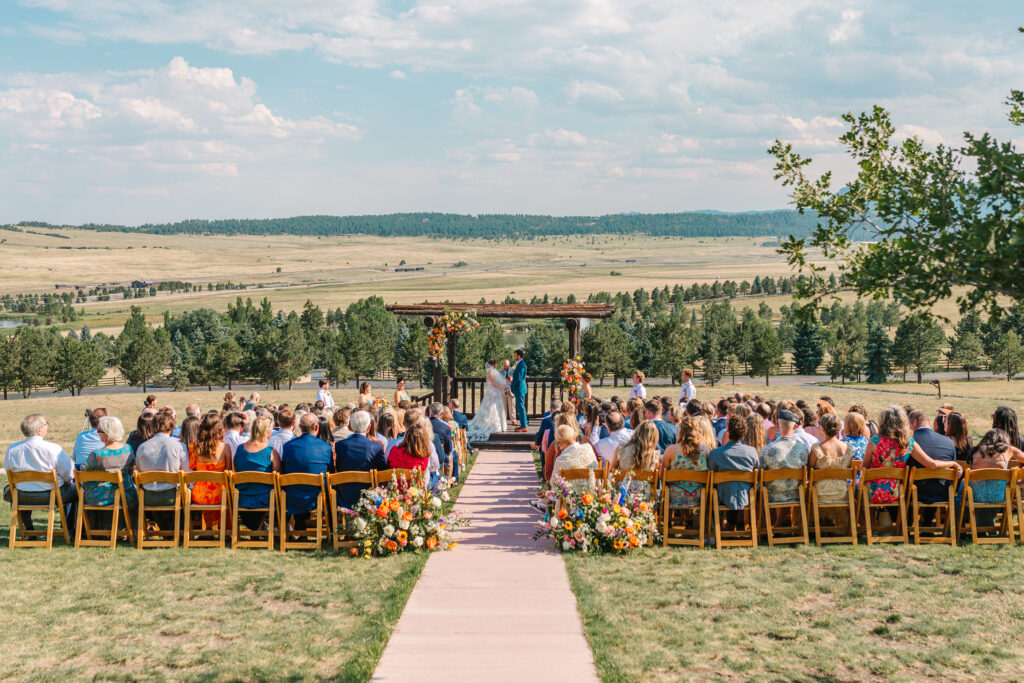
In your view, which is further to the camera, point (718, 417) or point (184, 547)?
point (718, 417)

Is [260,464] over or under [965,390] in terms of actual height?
over

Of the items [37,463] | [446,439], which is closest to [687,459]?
[446,439]

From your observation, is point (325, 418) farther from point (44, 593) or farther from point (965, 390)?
point (965, 390)

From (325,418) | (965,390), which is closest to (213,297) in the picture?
(965,390)

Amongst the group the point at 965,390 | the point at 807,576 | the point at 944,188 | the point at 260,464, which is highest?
the point at 944,188

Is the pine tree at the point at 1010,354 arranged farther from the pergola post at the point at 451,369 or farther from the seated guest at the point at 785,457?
the seated guest at the point at 785,457

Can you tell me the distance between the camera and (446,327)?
19984 millimetres

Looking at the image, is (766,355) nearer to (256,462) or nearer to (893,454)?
(893,454)

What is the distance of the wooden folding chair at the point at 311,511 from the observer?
28.8 feet

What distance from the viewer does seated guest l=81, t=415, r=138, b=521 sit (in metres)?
8.98

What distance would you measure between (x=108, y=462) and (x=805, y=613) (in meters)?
7.46

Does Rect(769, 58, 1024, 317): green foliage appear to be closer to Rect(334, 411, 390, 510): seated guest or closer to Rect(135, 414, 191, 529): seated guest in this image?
Rect(334, 411, 390, 510): seated guest

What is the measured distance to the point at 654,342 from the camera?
217 feet

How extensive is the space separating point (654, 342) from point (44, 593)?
61.0 m
